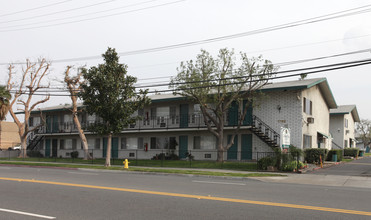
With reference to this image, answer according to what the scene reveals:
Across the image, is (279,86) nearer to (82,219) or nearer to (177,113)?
(177,113)

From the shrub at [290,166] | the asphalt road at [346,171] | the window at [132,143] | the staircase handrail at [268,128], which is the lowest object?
the asphalt road at [346,171]

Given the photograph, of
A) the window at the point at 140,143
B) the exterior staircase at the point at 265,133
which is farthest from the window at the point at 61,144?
the exterior staircase at the point at 265,133

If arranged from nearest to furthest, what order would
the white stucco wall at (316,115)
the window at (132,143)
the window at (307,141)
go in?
the window at (307,141)
the white stucco wall at (316,115)
the window at (132,143)

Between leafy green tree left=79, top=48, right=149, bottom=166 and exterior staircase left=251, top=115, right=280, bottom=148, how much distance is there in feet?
30.2

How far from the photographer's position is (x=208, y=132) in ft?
105

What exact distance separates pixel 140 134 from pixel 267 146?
1398 centimetres

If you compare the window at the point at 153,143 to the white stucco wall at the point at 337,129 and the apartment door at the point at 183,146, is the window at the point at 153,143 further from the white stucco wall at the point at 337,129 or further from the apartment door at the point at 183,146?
the white stucco wall at the point at 337,129

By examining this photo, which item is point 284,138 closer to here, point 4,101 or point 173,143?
point 173,143

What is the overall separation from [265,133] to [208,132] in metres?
5.44

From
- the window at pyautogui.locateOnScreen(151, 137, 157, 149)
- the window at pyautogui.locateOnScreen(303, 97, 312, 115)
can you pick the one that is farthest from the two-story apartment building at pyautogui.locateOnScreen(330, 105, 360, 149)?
the window at pyautogui.locateOnScreen(151, 137, 157, 149)

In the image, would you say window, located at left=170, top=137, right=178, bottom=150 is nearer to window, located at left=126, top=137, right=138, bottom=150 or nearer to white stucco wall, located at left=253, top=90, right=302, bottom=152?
window, located at left=126, top=137, right=138, bottom=150

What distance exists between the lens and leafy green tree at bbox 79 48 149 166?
80.2 feet

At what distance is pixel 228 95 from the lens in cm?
2759

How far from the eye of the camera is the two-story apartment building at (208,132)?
92.5ft
